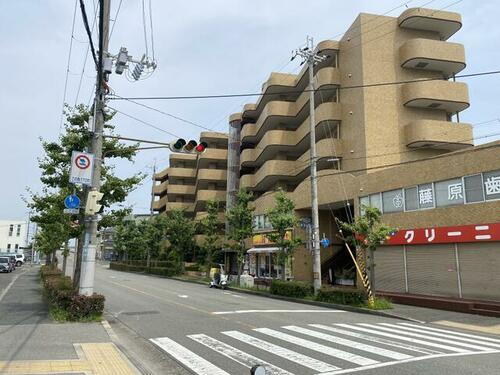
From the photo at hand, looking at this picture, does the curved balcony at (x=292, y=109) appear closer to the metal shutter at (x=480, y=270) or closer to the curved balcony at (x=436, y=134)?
the curved balcony at (x=436, y=134)

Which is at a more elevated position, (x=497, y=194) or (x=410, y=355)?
(x=497, y=194)

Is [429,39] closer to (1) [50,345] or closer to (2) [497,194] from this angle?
(2) [497,194]

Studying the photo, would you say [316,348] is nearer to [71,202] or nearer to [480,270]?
[71,202]

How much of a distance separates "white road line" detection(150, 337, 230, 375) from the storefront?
533 inches

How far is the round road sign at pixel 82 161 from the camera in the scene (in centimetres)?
1220

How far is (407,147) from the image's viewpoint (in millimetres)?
30734

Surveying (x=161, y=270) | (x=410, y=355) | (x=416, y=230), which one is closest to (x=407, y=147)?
(x=416, y=230)

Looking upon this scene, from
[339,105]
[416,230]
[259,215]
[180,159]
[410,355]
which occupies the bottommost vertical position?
[410,355]

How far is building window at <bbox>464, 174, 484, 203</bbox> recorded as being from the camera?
18281 mm

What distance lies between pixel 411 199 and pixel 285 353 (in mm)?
15178

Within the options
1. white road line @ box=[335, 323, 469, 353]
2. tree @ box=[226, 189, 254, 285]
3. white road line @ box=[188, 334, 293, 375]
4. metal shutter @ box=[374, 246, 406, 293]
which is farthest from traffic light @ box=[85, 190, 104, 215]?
tree @ box=[226, 189, 254, 285]

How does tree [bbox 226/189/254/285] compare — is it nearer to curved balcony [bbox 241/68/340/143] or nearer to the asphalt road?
curved balcony [bbox 241/68/340/143]

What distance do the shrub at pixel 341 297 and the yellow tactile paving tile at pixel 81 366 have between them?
12.2m

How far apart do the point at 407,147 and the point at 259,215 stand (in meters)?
14.4
